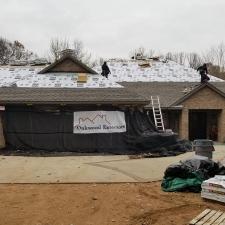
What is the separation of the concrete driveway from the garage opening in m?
10.8

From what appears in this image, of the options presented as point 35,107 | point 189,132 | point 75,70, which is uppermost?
point 75,70

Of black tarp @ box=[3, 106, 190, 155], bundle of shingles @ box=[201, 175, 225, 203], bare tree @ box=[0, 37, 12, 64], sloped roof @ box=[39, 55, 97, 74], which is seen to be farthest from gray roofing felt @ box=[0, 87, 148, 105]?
bare tree @ box=[0, 37, 12, 64]

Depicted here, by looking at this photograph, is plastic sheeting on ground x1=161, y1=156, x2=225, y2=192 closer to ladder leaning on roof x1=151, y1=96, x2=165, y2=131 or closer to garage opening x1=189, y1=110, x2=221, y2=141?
ladder leaning on roof x1=151, y1=96, x2=165, y2=131

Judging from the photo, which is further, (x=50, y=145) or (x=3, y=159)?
(x=50, y=145)

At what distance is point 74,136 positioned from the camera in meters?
19.7

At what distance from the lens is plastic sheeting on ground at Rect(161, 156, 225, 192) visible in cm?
1064

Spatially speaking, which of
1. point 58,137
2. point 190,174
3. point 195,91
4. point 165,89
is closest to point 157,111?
point 195,91

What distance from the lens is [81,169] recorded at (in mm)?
14164

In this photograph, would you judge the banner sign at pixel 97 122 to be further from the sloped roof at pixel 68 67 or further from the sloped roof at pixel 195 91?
the sloped roof at pixel 195 91

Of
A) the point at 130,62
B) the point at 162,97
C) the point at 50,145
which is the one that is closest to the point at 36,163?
the point at 50,145

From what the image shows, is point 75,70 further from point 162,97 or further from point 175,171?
point 175,171

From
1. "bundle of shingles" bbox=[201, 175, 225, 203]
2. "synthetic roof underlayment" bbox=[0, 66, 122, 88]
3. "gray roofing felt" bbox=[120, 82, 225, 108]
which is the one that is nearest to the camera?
"bundle of shingles" bbox=[201, 175, 225, 203]

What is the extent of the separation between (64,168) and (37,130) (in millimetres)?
5648

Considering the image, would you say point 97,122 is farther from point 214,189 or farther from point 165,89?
point 165,89
